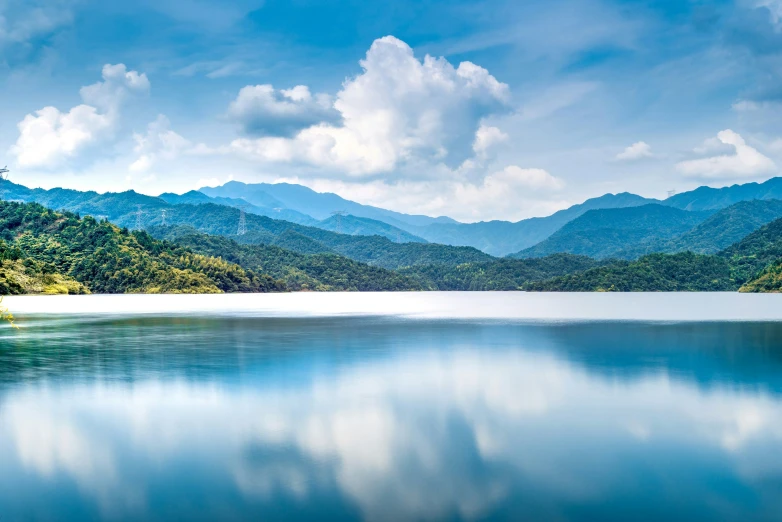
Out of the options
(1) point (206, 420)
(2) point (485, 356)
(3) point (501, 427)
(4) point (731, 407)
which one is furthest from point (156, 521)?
(2) point (485, 356)

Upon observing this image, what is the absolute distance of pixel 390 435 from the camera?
16.7 m

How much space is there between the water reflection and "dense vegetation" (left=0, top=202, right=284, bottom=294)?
117 meters

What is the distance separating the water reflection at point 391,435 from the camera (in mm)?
11797

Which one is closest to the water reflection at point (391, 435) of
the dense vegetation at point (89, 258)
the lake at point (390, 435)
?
the lake at point (390, 435)

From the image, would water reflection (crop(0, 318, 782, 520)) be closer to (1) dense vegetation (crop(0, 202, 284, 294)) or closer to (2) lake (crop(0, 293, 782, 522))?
(2) lake (crop(0, 293, 782, 522))

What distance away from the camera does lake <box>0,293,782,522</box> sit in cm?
1177

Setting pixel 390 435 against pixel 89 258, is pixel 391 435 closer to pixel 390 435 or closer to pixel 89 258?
pixel 390 435

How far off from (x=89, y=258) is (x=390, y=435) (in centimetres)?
14818

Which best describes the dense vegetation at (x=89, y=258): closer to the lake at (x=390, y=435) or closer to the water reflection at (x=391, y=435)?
the lake at (x=390, y=435)

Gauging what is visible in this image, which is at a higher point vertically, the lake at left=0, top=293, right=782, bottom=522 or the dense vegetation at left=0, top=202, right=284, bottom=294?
the dense vegetation at left=0, top=202, right=284, bottom=294

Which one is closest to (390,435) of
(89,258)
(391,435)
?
(391,435)

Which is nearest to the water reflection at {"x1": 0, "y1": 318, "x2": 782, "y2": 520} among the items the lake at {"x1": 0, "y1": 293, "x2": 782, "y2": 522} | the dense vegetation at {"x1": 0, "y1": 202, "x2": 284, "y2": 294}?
the lake at {"x1": 0, "y1": 293, "x2": 782, "y2": 522}

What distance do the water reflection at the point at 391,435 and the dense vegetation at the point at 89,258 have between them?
11728 cm

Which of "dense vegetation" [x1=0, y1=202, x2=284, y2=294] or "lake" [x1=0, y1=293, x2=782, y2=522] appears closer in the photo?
"lake" [x1=0, y1=293, x2=782, y2=522]
